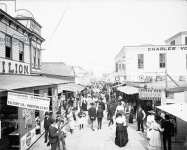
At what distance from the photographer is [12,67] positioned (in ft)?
42.4

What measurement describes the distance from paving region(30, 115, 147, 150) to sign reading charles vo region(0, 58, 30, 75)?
14.4ft

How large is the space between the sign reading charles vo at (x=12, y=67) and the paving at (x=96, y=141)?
4.40m

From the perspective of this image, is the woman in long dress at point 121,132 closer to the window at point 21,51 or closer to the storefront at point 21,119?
the storefront at point 21,119

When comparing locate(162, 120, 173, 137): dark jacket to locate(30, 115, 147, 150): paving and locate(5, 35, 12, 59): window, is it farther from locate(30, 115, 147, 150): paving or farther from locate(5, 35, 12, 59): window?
locate(5, 35, 12, 59): window

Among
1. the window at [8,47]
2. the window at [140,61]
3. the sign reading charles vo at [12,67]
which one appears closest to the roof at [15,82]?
the sign reading charles vo at [12,67]

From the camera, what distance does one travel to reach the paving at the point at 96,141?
10188 mm

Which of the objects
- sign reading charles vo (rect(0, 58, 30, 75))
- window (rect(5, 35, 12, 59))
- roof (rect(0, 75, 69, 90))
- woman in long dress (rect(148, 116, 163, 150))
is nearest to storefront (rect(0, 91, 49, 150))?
roof (rect(0, 75, 69, 90))

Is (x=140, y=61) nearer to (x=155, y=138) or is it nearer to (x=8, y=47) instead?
(x=8, y=47)

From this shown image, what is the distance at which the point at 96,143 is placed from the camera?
1078cm

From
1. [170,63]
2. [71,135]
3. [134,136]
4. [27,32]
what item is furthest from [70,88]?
[170,63]

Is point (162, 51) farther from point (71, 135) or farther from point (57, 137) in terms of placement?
point (57, 137)

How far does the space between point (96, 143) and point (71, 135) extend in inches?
84.9

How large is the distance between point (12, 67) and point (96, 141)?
6797 mm

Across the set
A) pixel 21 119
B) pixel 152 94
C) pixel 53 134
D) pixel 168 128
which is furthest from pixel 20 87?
pixel 152 94
